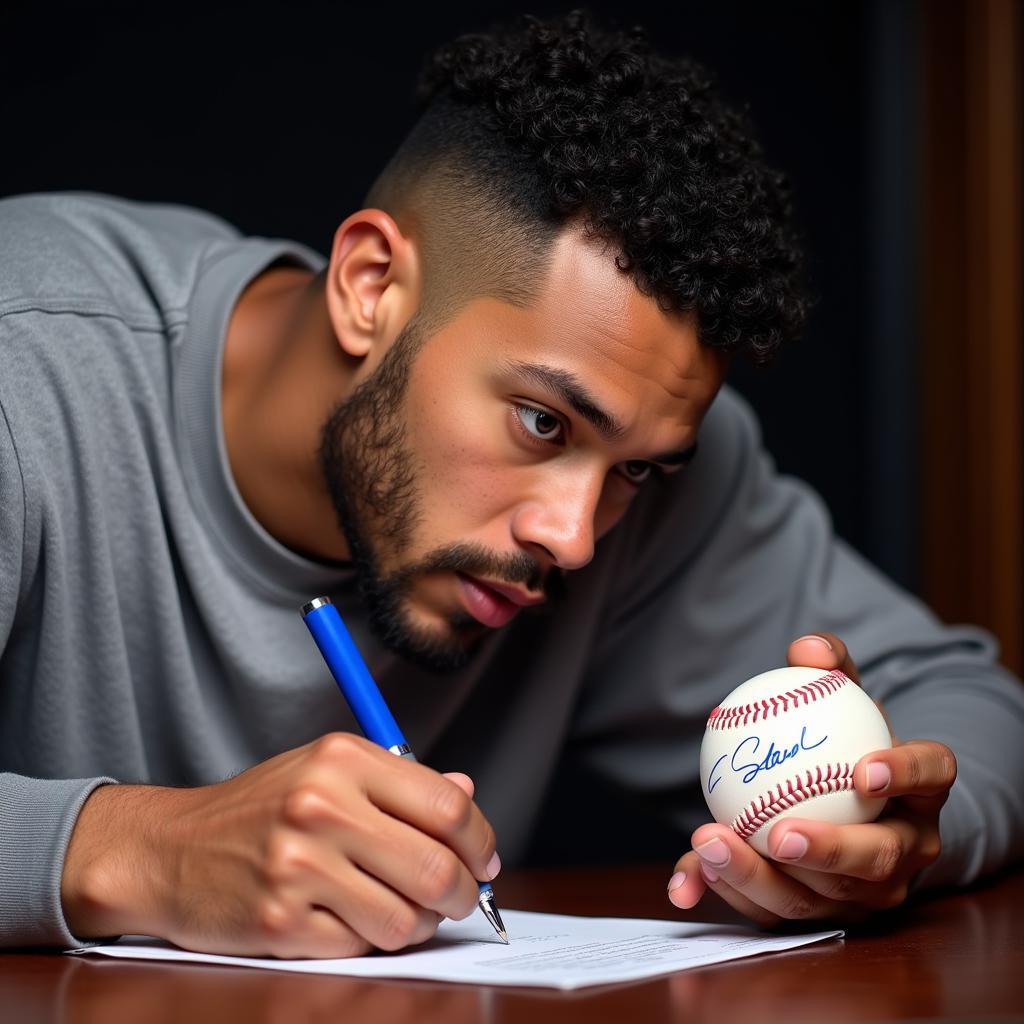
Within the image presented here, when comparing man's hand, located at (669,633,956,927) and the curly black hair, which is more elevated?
the curly black hair

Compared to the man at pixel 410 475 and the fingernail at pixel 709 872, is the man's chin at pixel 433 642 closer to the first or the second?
the man at pixel 410 475

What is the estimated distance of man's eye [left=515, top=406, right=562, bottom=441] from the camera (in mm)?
1430

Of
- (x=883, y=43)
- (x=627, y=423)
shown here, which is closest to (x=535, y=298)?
(x=627, y=423)

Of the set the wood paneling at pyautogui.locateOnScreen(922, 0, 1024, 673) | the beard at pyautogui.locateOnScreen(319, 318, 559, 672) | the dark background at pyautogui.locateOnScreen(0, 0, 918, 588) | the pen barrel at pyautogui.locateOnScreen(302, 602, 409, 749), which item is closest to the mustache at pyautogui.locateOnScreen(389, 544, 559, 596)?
the beard at pyautogui.locateOnScreen(319, 318, 559, 672)

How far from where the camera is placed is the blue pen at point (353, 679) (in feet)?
4.07

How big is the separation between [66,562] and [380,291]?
480mm

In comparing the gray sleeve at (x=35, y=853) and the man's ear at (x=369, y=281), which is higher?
the man's ear at (x=369, y=281)

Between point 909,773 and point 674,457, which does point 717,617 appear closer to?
point 674,457

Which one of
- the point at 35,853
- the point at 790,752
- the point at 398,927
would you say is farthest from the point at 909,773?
the point at 35,853

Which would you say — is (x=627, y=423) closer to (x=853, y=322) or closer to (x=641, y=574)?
(x=641, y=574)

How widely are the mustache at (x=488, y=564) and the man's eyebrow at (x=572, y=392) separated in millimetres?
160

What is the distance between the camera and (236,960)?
108 cm
